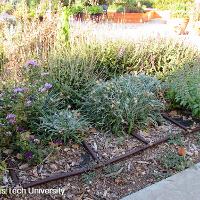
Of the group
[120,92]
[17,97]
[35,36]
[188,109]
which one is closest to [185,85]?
[188,109]

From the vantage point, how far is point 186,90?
4.12 metres

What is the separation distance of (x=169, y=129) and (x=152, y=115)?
10.3 inches

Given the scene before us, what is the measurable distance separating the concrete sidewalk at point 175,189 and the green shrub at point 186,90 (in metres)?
1.19

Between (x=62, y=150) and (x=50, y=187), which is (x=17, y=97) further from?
(x=50, y=187)

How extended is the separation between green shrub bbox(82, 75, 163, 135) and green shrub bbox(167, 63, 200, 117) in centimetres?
32

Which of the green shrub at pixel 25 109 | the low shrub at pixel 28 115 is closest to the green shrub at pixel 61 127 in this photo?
the low shrub at pixel 28 115

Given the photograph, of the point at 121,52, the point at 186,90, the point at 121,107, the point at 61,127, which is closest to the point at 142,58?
the point at 121,52

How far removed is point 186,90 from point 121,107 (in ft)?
3.15

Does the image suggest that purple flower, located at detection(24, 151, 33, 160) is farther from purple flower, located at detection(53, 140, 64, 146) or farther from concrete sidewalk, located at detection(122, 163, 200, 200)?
concrete sidewalk, located at detection(122, 163, 200, 200)

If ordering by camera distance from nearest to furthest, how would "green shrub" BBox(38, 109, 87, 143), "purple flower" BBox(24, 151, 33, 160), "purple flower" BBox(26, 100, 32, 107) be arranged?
"purple flower" BBox(24, 151, 33, 160) → "purple flower" BBox(26, 100, 32, 107) → "green shrub" BBox(38, 109, 87, 143)

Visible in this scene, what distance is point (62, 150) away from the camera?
3334mm

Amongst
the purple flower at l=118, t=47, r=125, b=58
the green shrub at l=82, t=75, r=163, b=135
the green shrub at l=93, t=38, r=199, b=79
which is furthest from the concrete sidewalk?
the purple flower at l=118, t=47, r=125, b=58

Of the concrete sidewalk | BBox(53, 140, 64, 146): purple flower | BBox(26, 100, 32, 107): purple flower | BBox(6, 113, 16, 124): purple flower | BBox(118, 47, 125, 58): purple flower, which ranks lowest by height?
the concrete sidewalk

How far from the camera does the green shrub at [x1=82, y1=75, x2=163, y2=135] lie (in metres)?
3.69
